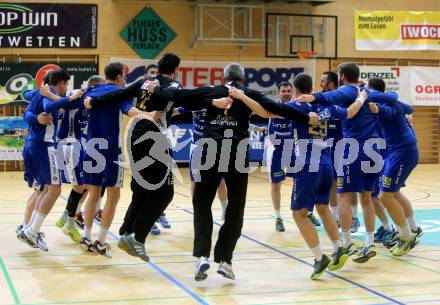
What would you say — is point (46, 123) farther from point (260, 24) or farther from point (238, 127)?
point (260, 24)

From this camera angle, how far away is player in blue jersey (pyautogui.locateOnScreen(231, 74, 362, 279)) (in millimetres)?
7059

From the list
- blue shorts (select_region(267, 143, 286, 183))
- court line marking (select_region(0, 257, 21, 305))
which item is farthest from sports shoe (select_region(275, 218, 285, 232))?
court line marking (select_region(0, 257, 21, 305))

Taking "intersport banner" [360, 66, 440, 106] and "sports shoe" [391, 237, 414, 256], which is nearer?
"sports shoe" [391, 237, 414, 256]

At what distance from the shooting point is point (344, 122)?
27.1ft

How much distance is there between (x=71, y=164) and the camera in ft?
30.2

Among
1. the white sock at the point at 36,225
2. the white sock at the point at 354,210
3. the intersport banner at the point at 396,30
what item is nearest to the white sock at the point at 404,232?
the white sock at the point at 354,210

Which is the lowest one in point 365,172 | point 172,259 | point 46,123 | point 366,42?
point 172,259

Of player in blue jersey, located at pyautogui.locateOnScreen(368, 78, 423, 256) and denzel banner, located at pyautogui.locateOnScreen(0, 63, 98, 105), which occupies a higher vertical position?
denzel banner, located at pyautogui.locateOnScreen(0, 63, 98, 105)

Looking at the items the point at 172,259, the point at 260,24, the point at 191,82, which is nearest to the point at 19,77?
the point at 191,82

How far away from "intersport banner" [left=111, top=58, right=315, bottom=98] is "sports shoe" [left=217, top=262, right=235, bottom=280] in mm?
13847

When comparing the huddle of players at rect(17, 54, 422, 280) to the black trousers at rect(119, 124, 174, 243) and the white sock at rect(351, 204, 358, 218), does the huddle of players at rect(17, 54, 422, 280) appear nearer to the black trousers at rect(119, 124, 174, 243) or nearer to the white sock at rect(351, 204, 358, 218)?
the black trousers at rect(119, 124, 174, 243)

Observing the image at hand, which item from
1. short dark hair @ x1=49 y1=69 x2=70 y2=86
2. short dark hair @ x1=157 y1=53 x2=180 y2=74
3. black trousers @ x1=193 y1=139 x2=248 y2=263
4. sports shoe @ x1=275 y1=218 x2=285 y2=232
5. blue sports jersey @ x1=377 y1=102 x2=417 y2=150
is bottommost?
sports shoe @ x1=275 y1=218 x2=285 y2=232

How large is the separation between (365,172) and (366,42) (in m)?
14.6

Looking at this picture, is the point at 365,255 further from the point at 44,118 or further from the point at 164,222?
the point at 44,118
